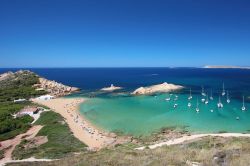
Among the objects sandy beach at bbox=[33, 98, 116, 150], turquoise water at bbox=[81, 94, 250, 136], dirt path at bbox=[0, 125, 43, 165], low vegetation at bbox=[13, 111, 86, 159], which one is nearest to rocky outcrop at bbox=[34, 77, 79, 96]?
sandy beach at bbox=[33, 98, 116, 150]

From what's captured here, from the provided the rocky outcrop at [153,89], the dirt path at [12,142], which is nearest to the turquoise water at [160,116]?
the dirt path at [12,142]

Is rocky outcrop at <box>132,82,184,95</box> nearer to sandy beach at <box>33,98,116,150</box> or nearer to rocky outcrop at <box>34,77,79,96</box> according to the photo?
sandy beach at <box>33,98,116,150</box>

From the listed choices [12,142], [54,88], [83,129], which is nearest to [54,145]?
[12,142]

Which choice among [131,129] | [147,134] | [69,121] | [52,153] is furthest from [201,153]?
[69,121]

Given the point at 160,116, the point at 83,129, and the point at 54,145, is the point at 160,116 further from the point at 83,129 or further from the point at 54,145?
the point at 54,145

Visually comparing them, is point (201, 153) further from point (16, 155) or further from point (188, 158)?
point (16, 155)

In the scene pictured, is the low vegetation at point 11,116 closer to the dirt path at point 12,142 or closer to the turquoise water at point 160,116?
the dirt path at point 12,142
